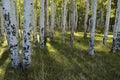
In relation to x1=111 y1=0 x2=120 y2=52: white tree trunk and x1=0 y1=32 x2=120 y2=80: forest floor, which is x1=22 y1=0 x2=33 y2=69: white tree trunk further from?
x1=111 y1=0 x2=120 y2=52: white tree trunk

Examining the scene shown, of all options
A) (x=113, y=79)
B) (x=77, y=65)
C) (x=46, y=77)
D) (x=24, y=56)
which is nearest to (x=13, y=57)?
(x=24, y=56)

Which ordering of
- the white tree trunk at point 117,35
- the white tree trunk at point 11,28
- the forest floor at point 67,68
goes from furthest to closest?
the white tree trunk at point 117,35
the white tree trunk at point 11,28
the forest floor at point 67,68

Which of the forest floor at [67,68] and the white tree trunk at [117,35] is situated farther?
the white tree trunk at [117,35]

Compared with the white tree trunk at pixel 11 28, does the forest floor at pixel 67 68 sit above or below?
below

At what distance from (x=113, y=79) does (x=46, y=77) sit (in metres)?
2.88

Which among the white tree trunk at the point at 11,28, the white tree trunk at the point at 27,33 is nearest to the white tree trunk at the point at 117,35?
the white tree trunk at the point at 27,33

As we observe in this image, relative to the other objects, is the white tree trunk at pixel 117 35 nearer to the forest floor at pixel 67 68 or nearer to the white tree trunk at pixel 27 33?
the forest floor at pixel 67 68

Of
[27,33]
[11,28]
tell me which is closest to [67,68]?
[27,33]

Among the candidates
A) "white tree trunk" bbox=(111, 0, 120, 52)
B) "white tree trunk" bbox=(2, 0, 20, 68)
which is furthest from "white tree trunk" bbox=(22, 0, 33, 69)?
"white tree trunk" bbox=(111, 0, 120, 52)

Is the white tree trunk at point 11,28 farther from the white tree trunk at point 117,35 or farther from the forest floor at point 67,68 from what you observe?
the white tree trunk at point 117,35

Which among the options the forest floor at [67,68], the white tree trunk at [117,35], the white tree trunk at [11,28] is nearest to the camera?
the forest floor at [67,68]

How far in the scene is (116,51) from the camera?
53.7ft

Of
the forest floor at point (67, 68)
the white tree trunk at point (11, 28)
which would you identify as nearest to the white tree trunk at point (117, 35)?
the forest floor at point (67, 68)

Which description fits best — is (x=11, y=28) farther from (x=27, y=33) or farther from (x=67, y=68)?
(x=67, y=68)
